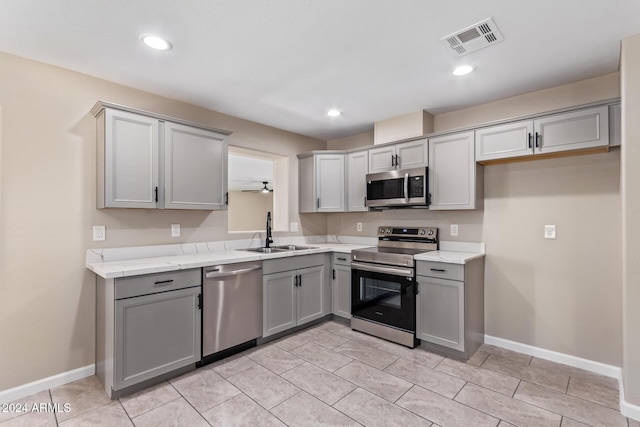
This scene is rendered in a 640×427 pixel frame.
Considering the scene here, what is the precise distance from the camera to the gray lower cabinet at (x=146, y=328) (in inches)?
86.7

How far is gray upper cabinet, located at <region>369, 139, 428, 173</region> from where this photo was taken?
11.1 feet

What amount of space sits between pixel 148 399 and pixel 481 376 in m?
2.53

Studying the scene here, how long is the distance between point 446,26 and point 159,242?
292 centimetres

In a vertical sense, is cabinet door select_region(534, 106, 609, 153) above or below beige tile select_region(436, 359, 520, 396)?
above

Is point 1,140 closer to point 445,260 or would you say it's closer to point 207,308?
point 207,308

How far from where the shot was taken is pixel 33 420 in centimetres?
199

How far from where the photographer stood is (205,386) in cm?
238

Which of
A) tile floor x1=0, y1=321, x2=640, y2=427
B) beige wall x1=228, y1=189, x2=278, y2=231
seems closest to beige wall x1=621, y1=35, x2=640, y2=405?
tile floor x1=0, y1=321, x2=640, y2=427

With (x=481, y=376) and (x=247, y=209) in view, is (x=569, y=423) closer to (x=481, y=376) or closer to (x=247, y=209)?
(x=481, y=376)

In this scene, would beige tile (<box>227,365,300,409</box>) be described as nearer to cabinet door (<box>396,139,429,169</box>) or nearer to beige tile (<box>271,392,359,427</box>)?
beige tile (<box>271,392,359,427</box>)

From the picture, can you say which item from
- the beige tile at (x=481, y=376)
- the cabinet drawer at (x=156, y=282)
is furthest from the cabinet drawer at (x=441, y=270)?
the cabinet drawer at (x=156, y=282)

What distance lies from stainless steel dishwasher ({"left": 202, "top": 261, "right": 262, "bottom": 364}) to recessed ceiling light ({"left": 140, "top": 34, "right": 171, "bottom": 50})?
67.0 inches

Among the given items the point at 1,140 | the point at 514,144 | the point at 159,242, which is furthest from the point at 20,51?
the point at 514,144

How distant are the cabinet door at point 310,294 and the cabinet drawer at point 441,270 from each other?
1182 millimetres
